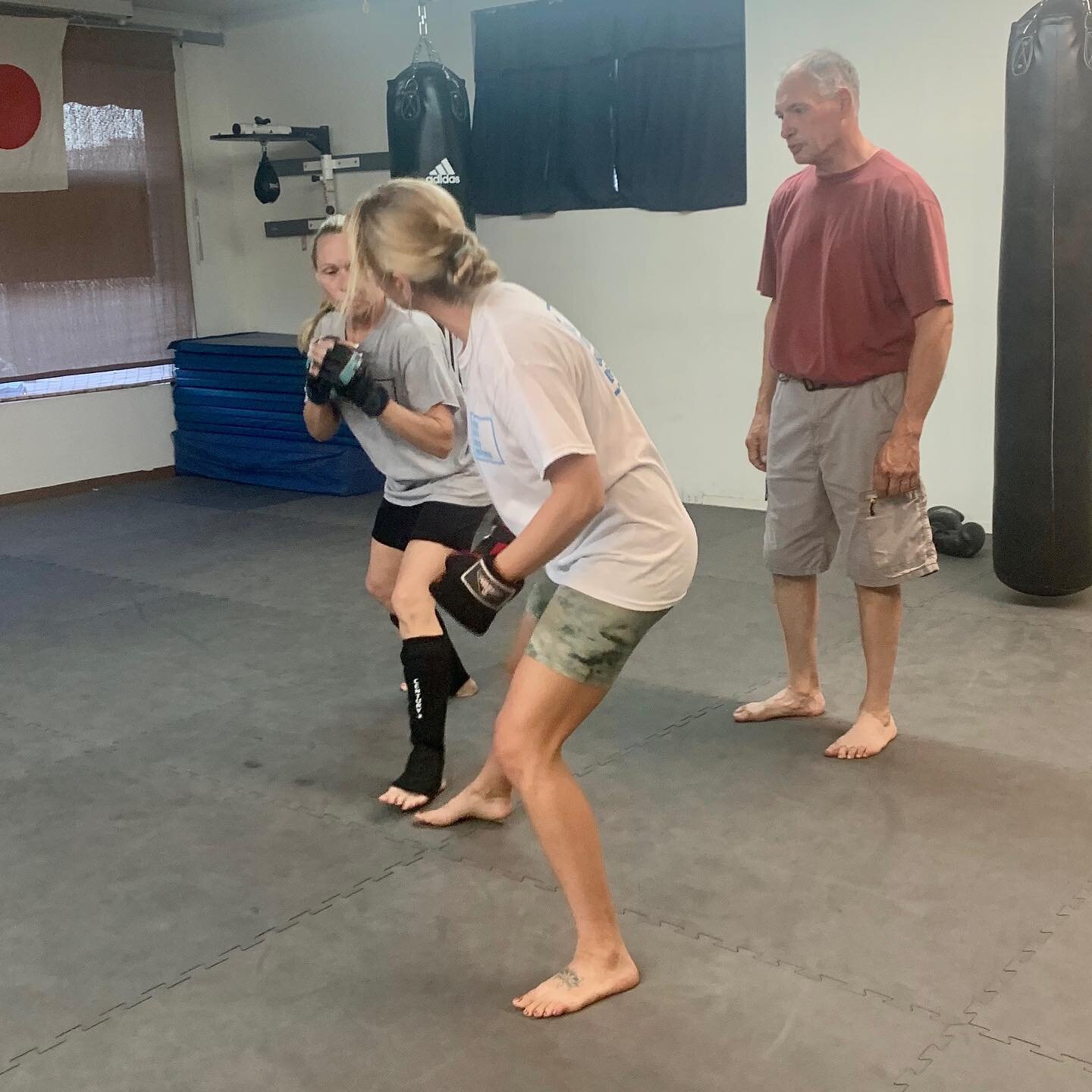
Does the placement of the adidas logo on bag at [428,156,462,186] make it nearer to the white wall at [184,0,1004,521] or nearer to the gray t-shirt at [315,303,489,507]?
the white wall at [184,0,1004,521]

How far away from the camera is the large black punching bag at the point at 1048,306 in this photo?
4.05 meters

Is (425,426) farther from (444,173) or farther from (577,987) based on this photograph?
(444,173)

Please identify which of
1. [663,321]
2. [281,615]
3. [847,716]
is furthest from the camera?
[663,321]

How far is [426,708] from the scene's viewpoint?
3008 millimetres

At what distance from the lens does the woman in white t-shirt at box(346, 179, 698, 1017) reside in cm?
196

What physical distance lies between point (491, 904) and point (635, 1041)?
1.77 ft

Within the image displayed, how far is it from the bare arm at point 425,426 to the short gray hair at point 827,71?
1102mm

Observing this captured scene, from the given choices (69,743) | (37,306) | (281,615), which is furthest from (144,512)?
(69,743)

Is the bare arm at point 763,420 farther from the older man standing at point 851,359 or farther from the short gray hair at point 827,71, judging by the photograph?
the short gray hair at point 827,71

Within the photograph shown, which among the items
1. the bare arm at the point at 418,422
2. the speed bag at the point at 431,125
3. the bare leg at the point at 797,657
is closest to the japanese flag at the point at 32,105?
the speed bag at the point at 431,125

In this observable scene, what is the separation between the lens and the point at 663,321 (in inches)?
249

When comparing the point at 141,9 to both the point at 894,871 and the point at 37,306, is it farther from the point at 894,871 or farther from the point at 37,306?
the point at 894,871

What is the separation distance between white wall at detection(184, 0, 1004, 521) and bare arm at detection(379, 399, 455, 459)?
10.0 ft

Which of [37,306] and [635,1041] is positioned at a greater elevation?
[37,306]
